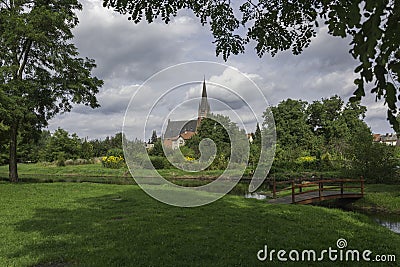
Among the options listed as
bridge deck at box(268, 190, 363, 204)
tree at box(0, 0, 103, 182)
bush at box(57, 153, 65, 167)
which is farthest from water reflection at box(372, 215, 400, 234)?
bush at box(57, 153, 65, 167)

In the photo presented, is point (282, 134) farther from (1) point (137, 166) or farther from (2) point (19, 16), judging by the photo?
(2) point (19, 16)

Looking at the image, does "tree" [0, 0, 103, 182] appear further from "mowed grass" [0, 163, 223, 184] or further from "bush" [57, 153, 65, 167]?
"bush" [57, 153, 65, 167]

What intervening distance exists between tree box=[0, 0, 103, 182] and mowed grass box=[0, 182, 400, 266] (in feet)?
26.1

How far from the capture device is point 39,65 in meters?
21.7

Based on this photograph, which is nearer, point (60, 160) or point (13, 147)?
point (13, 147)

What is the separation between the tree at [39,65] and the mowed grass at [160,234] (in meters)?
7.95

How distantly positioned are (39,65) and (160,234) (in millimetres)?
17793

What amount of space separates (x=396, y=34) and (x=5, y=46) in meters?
22.1

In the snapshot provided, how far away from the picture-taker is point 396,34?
2098 mm

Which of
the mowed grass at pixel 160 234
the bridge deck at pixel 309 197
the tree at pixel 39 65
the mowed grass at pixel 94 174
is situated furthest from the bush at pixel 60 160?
the bridge deck at pixel 309 197

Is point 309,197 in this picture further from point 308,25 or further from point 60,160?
point 60,160

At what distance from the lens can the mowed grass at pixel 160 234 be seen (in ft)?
21.2

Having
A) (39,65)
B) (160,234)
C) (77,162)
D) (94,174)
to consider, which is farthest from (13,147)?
(77,162)

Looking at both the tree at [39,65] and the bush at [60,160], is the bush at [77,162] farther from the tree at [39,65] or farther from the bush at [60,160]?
the tree at [39,65]
